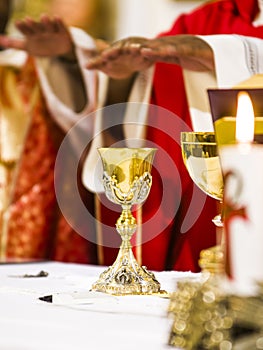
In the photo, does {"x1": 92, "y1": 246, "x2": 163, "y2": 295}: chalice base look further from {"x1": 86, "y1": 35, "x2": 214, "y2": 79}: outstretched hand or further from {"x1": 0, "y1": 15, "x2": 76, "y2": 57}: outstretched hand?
{"x1": 0, "y1": 15, "x2": 76, "y2": 57}: outstretched hand

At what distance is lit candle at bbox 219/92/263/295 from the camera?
53cm

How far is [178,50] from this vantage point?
134 centimetres

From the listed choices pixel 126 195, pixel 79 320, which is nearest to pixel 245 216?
pixel 79 320

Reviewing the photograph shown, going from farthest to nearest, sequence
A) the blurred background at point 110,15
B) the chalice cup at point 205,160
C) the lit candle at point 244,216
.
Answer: the blurred background at point 110,15 < the chalice cup at point 205,160 < the lit candle at point 244,216

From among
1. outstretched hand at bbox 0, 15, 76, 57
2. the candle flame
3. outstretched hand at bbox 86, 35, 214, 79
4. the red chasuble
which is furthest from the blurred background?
the candle flame

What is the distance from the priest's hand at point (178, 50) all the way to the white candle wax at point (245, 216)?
81 centimetres

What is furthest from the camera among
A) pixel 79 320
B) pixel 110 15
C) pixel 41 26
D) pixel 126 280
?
pixel 110 15

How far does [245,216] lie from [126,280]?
318 mm

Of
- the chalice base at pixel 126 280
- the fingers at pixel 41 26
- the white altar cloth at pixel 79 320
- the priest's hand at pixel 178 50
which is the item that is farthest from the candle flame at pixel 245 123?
the fingers at pixel 41 26

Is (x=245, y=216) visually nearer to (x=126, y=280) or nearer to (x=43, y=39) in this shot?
(x=126, y=280)

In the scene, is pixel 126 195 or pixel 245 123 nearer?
pixel 245 123

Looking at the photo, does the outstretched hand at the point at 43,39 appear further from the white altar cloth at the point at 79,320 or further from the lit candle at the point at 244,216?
the lit candle at the point at 244,216

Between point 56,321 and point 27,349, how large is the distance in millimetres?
93

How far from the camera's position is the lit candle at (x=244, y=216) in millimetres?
534
